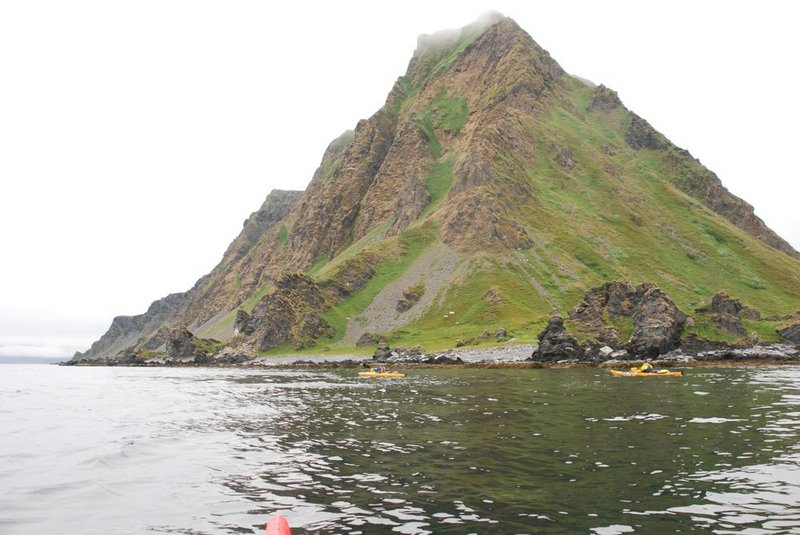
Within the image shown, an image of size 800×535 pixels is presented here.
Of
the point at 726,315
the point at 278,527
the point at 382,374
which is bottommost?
the point at 382,374

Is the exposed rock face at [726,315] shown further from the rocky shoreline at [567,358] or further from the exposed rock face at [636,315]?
the exposed rock face at [636,315]

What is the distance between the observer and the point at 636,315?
436ft

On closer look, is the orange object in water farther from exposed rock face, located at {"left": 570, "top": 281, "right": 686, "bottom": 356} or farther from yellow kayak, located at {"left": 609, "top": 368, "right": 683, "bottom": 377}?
exposed rock face, located at {"left": 570, "top": 281, "right": 686, "bottom": 356}

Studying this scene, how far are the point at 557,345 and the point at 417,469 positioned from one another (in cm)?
10571

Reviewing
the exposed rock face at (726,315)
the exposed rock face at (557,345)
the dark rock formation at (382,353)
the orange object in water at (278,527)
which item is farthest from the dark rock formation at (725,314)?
the orange object in water at (278,527)

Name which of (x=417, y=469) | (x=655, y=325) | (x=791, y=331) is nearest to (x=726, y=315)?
(x=791, y=331)

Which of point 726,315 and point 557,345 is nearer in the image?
point 557,345

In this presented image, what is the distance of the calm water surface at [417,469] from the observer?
57.1ft

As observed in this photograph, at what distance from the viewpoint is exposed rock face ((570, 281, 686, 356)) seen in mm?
123625

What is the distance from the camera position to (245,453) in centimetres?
2938

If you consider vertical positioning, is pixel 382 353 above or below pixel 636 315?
below

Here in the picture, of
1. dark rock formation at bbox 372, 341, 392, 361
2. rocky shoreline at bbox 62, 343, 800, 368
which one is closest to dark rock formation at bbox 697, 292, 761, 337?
rocky shoreline at bbox 62, 343, 800, 368

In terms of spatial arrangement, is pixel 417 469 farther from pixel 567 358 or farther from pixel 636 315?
pixel 636 315

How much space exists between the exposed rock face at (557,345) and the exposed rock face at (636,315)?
13.1 metres
